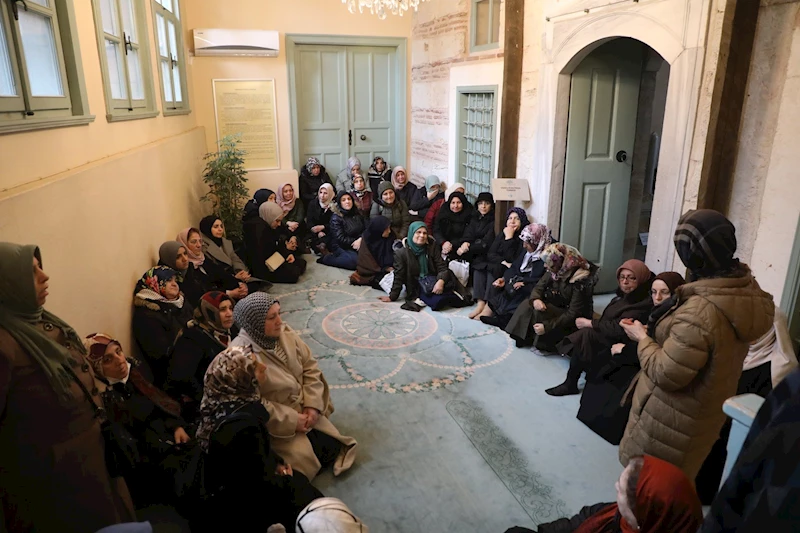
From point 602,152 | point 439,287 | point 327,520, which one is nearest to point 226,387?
point 327,520

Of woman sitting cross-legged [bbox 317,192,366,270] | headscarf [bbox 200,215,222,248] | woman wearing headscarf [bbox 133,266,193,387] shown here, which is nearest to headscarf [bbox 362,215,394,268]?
woman sitting cross-legged [bbox 317,192,366,270]

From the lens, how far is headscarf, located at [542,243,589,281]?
4152 mm

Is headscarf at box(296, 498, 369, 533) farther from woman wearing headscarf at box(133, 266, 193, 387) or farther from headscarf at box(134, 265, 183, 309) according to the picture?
headscarf at box(134, 265, 183, 309)

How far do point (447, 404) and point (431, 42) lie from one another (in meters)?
5.68

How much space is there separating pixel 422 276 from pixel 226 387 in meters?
3.31

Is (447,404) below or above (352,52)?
below

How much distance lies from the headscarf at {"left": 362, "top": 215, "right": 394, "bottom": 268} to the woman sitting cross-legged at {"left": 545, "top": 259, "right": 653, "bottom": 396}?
282 cm

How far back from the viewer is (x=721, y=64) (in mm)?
3334

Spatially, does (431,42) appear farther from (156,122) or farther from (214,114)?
(156,122)

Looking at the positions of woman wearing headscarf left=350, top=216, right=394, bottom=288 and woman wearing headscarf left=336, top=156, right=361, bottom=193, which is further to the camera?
woman wearing headscarf left=336, top=156, right=361, bottom=193

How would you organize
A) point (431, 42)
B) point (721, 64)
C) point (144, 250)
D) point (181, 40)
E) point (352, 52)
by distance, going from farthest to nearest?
point (352, 52), point (431, 42), point (181, 40), point (144, 250), point (721, 64)

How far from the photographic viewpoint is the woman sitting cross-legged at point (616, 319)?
342 centimetres

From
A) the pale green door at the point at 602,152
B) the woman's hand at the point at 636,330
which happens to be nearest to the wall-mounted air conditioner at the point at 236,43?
the pale green door at the point at 602,152

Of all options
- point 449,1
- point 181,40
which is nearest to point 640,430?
point 449,1
